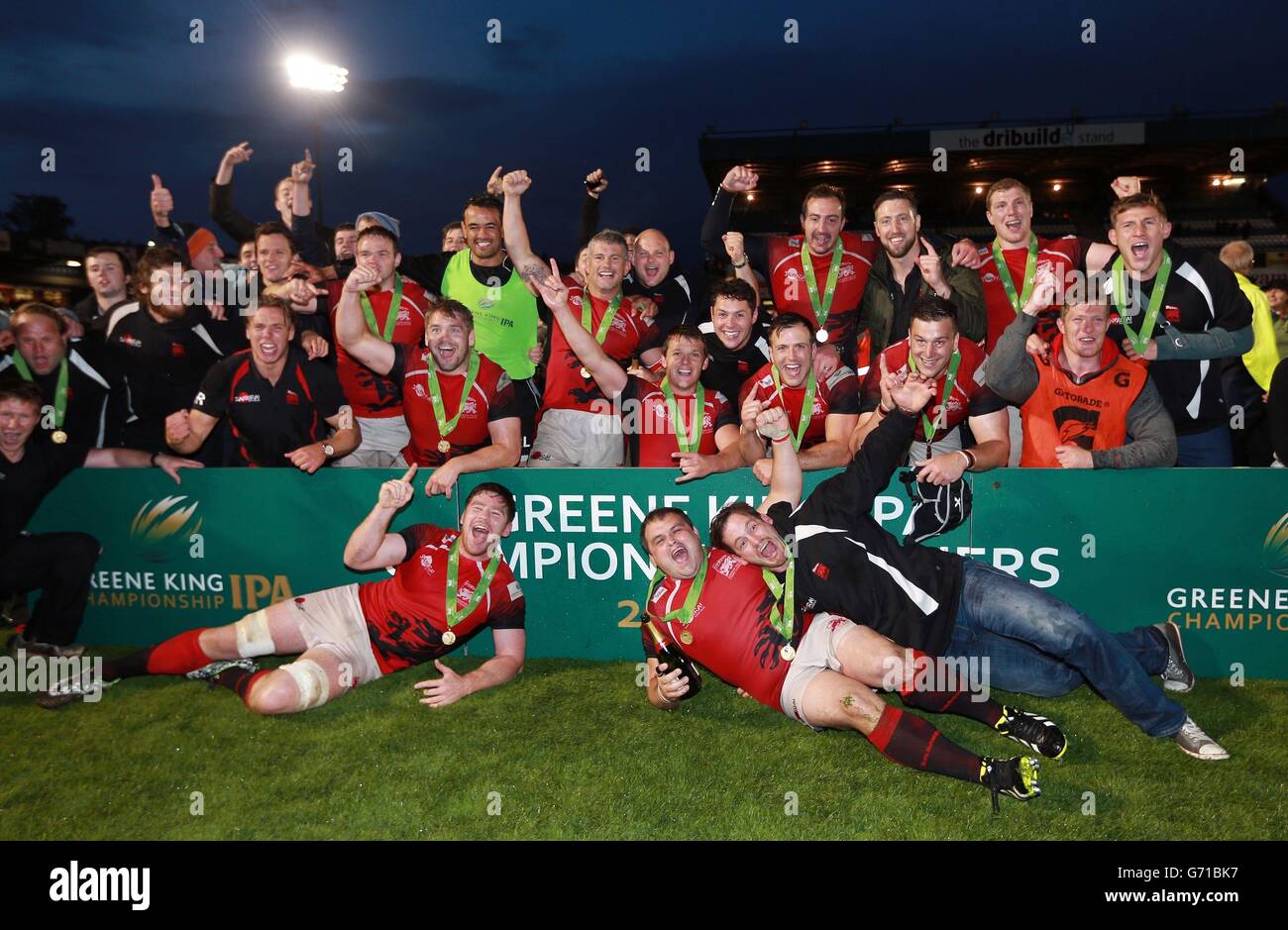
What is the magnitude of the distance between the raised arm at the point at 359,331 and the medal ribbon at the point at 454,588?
1538 millimetres

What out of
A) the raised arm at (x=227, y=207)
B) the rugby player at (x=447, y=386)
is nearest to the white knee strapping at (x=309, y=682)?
the rugby player at (x=447, y=386)

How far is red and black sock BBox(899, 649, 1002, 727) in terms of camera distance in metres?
4.25

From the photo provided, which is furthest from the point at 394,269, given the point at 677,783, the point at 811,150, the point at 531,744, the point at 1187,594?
the point at 811,150

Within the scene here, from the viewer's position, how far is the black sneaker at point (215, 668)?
16.5ft

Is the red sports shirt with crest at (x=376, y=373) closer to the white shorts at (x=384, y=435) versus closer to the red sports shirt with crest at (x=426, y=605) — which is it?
the white shorts at (x=384, y=435)

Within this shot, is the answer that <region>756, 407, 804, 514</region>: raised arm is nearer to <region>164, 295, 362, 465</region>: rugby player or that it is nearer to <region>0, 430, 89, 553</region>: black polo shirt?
<region>164, 295, 362, 465</region>: rugby player

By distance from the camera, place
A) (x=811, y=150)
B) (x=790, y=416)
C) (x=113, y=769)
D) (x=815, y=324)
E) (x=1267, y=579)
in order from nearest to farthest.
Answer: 1. (x=113, y=769)
2. (x=1267, y=579)
3. (x=790, y=416)
4. (x=815, y=324)
5. (x=811, y=150)

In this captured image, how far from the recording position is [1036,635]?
4.33m

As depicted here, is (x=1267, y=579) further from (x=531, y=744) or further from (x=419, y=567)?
(x=419, y=567)

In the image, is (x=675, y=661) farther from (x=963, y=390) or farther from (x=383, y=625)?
(x=963, y=390)

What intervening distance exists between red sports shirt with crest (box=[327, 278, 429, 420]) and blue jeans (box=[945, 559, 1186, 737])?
3929 millimetres

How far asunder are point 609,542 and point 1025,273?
10.5 ft

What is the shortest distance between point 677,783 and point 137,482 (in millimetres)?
4099

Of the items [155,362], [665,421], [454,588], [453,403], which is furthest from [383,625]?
[155,362]
